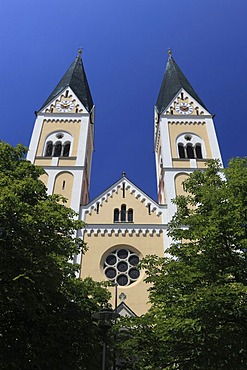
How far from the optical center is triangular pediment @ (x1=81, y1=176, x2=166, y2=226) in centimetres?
2025

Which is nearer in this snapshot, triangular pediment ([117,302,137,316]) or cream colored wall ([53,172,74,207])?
triangular pediment ([117,302,137,316])

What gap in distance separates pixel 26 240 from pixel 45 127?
19373 millimetres

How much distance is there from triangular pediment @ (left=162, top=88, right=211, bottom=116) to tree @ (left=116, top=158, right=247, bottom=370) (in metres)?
18.2

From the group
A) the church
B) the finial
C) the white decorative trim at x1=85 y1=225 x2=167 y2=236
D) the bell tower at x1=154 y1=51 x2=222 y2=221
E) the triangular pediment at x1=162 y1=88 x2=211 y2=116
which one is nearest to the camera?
the finial

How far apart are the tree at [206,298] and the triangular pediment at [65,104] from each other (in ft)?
64.6

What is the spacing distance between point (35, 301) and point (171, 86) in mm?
27910

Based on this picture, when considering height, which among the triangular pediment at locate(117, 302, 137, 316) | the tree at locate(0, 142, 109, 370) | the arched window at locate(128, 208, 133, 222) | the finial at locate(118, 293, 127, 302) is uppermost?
the arched window at locate(128, 208, 133, 222)

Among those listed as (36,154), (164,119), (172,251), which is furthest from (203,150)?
(172,251)

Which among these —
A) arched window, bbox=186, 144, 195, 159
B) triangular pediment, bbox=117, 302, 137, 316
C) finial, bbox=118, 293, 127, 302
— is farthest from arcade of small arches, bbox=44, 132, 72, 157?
triangular pediment, bbox=117, 302, 137, 316

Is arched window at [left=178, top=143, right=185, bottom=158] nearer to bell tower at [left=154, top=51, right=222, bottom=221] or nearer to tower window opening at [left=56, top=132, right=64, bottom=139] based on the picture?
bell tower at [left=154, top=51, right=222, bottom=221]

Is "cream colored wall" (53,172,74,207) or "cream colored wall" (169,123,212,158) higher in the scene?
"cream colored wall" (169,123,212,158)

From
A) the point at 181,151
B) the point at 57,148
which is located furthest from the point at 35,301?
the point at 181,151

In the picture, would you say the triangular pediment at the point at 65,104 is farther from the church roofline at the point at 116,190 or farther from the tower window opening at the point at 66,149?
the church roofline at the point at 116,190

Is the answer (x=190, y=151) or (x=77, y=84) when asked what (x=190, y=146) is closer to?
(x=190, y=151)
